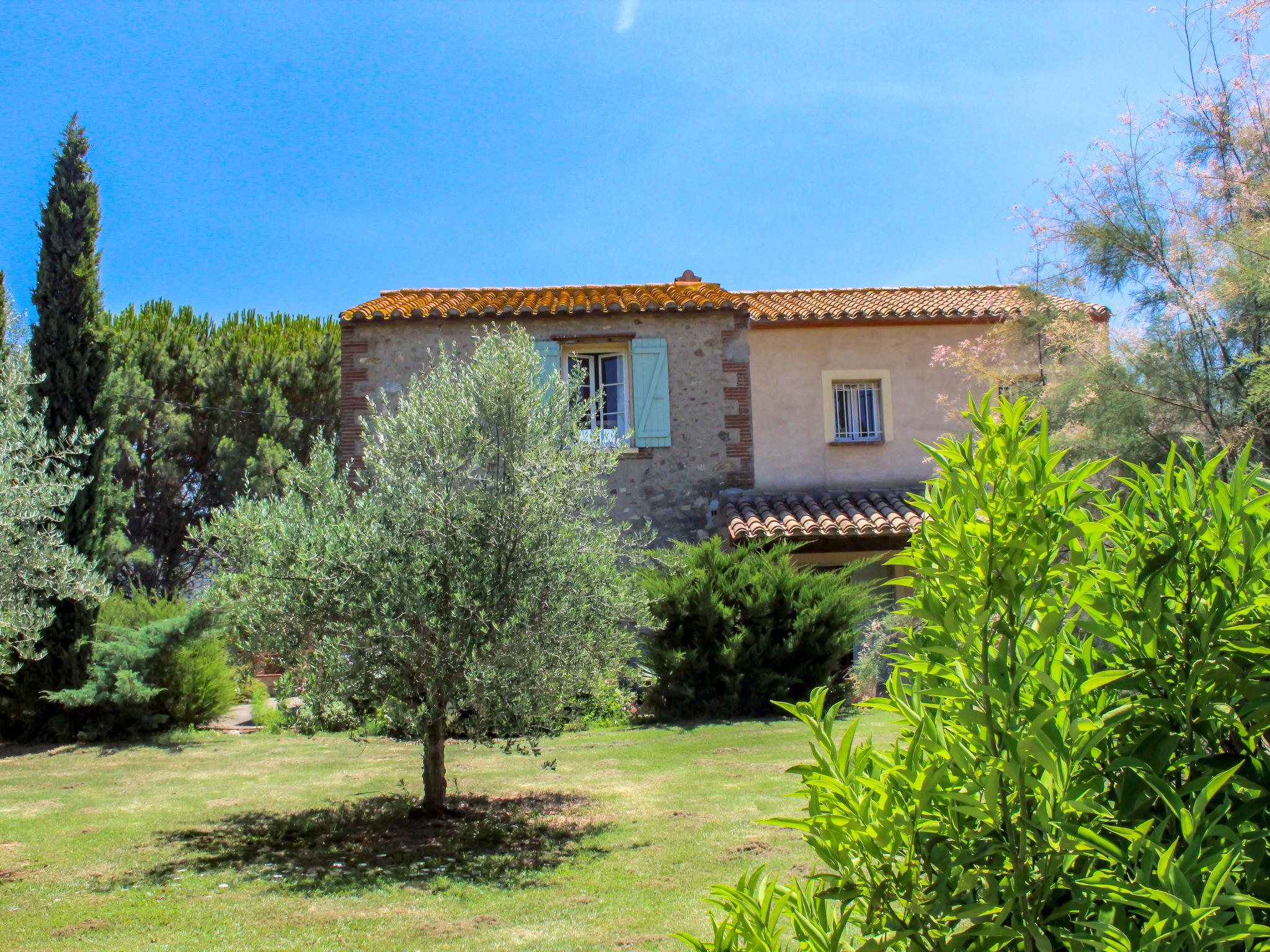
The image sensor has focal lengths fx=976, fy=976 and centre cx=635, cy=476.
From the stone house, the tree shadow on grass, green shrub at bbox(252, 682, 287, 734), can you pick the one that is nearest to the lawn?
the tree shadow on grass

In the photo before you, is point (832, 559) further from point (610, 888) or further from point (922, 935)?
point (922, 935)

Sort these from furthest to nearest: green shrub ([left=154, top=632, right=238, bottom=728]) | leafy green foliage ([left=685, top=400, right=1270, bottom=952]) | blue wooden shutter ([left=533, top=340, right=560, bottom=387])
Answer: blue wooden shutter ([left=533, top=340, right=560, bottom=387]), green shrub ([left=154, top=632, right=238, bottom=728]), leafy green foliage ([left=685, top=400, right=1270, bottom=952])

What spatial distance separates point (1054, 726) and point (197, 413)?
93.9 feet

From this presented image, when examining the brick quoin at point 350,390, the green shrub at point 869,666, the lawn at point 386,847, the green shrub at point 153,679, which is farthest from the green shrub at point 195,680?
the green shrub at point 869,666

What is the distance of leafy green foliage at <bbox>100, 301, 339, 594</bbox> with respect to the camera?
26047 mm

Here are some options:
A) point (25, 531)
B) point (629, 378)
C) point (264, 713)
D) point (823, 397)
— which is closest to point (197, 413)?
point (264, 713)

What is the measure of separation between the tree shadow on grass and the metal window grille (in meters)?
10.1

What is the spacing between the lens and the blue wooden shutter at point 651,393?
15.5 metres

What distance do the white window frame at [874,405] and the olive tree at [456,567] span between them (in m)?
10.1

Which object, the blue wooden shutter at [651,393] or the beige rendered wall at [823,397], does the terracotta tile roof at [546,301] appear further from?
the beige rendered wall at [823,397]

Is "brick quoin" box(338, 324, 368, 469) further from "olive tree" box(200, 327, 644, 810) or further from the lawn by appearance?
"olive tree" box(200, 327, 644, 810)

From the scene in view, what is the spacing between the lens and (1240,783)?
1592mm

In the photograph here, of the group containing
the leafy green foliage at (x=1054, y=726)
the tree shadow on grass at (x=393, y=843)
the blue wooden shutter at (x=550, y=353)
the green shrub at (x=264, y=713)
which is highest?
the blue wooden shutter at (x=550, y=353)

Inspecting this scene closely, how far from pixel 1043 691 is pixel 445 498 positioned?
520 cm
